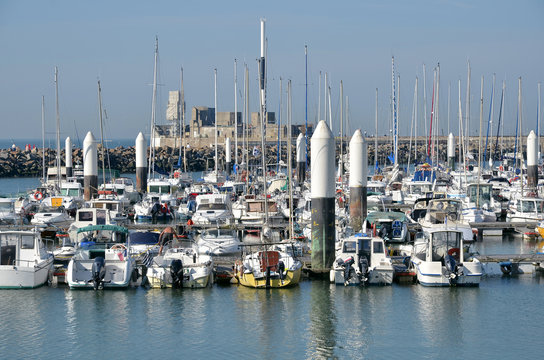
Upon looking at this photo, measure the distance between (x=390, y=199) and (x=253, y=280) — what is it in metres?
23.7

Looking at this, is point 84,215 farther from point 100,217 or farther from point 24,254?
point 24,254

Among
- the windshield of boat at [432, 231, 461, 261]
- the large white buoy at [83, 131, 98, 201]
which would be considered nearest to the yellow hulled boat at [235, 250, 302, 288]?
the windshield of boat at [432, 231, 461, 261]

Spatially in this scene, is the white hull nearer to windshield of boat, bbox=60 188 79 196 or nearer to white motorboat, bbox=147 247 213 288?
white motorboat, bbox=147 247 213 288

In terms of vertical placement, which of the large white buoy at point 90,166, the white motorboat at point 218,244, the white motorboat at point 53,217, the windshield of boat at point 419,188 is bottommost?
the white motorboat at point 218,244

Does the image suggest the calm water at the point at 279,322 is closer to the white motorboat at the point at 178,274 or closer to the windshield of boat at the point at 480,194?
the white motorboat at the point at 178,274

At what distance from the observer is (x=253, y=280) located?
91.2 ft

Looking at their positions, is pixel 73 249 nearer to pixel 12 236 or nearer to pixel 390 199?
pixel 12 236

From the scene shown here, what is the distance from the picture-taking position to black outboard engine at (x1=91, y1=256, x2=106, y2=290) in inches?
1069

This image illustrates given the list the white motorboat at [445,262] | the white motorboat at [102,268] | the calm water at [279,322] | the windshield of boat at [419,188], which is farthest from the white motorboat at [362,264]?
the windshield of boat at [419,188]

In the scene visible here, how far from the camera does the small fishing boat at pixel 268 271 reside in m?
27.8

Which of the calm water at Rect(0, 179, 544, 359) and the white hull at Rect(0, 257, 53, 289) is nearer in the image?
the calm water at Rect(0, 179, 544, 359)

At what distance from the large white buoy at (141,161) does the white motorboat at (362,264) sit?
2995cm

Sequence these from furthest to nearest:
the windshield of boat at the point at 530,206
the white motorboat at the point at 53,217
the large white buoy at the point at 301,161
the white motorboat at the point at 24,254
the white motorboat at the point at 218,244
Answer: the large white buoy at the point at 301,161, the windshield of boat at the point at 530,206, the white motorboat at the point at 53,217, the white motorboat at the point at 218,244, the white motorboat at the point at 24,254

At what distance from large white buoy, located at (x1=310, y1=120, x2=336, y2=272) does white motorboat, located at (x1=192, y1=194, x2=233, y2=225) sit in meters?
13.3
